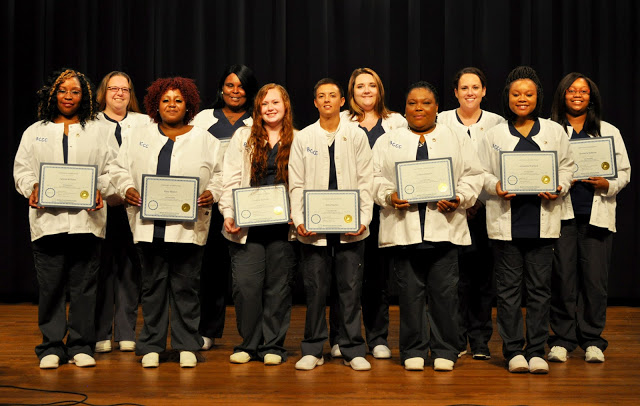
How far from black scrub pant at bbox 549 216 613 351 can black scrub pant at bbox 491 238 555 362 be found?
0.27m

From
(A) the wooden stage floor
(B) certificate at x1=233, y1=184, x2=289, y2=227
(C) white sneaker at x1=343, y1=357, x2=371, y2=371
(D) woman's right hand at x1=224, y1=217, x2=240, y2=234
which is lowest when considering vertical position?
(A) the wooden stage floor

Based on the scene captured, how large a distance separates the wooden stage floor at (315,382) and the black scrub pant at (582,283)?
152 millimetres

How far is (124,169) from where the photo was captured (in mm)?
4246

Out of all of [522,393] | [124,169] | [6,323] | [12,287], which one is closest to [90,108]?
[124,169]

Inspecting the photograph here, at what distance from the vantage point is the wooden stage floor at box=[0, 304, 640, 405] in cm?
349

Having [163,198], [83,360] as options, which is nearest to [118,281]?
[83,360]

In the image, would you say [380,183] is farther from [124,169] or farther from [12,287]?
[12,287]

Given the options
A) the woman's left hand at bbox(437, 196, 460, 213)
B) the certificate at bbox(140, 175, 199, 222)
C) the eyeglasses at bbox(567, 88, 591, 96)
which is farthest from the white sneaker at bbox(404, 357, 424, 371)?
the eyeglasses at bbox(567, 88, 591, 96)

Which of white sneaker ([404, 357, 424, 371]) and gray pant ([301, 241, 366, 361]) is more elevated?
gray pant ([301, 241, 366, 361])

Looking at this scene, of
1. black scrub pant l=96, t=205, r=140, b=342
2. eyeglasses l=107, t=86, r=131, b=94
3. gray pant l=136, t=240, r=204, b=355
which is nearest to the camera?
gray pant l=136, t=240, r=204, b=355

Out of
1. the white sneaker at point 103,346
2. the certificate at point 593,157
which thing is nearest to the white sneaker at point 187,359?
the white sneaker at point 103,346

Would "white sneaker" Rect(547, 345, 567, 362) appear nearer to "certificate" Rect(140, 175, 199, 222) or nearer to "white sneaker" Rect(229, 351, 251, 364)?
"white sneaker" Rect(229, 351, 251, 364)

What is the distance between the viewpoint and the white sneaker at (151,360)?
4129 mm

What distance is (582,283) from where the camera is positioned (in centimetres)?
444
